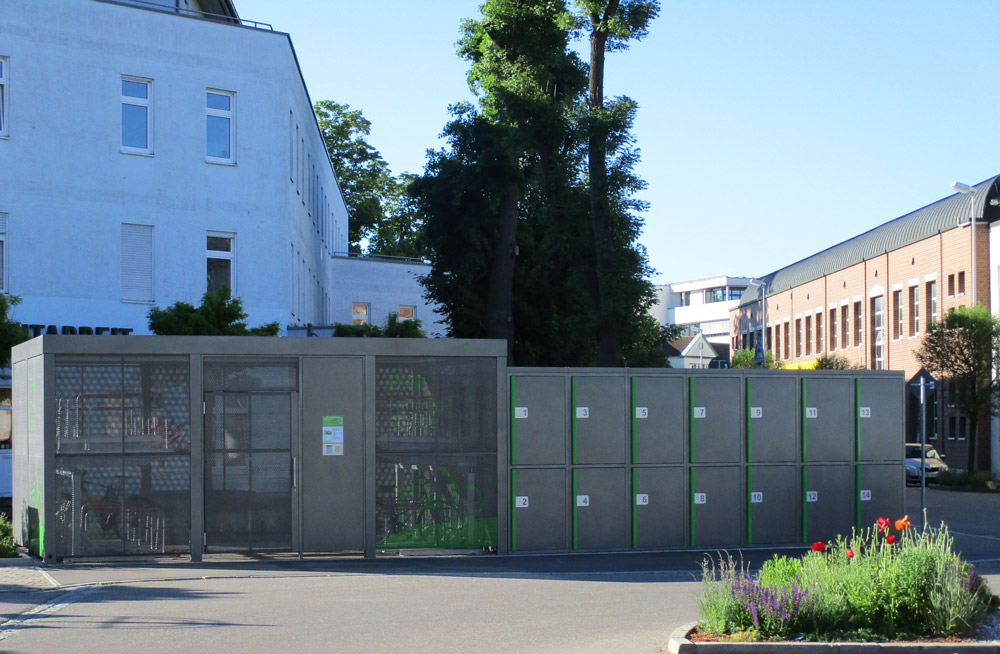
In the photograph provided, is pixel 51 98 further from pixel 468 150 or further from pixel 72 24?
pixel 468 150

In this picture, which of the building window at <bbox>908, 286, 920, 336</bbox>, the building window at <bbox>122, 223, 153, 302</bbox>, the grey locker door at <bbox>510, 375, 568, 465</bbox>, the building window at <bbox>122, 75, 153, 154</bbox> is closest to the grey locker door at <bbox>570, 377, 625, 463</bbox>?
the grey locker door at <bbox>510, 375, 568, 465</bbox>

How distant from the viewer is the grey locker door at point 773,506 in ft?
57.8

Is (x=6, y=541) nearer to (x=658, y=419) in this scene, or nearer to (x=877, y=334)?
(x=658, y=419)

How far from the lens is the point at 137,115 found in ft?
92.6

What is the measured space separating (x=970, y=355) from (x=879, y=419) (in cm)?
2418

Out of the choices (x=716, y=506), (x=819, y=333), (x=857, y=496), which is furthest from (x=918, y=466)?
(x=819, y=333)

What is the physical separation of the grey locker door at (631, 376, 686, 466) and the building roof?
3224cm

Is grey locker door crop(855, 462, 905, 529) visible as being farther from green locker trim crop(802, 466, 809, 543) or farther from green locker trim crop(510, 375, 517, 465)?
green locker trim crop(510, 375, 517, 465)

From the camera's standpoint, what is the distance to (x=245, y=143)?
2933 cm

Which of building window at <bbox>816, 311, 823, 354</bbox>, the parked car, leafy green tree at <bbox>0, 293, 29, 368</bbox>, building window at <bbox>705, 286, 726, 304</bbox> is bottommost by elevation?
the parked car

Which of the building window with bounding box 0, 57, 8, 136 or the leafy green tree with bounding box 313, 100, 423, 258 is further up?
the leafy green tree with bounding box 313, 100, 423, 258

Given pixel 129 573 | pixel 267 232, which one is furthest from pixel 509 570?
pixel 267 232

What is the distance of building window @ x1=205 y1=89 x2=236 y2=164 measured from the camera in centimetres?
2897

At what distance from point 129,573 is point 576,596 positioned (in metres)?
→ 5.52
